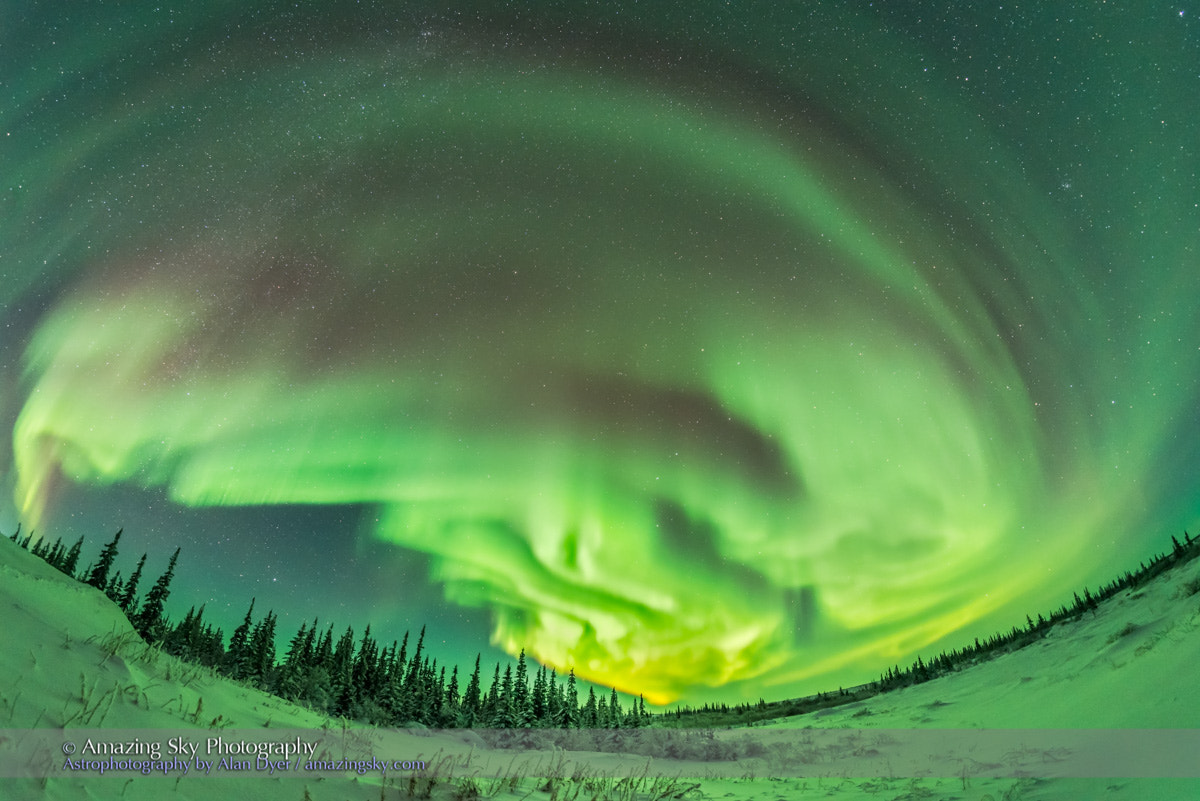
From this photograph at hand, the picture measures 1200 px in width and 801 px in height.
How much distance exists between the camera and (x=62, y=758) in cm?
424

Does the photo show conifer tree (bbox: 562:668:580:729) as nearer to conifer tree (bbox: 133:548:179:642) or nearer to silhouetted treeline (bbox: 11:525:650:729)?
silhouetted treeline (bbox: 11:525:650:729)

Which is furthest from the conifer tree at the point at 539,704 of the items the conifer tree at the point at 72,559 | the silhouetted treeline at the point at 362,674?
the conifer tree at the point at 72,559

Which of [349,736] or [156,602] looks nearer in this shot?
[349,736]

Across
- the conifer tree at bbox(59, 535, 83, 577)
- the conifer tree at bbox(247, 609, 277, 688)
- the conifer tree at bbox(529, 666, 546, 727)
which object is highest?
the conifer tree at bbox(59, 535, 83, 577)

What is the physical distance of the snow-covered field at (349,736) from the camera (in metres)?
4.67

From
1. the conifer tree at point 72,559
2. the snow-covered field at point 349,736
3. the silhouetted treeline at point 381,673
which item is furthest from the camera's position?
the conifer tree at point 72,559

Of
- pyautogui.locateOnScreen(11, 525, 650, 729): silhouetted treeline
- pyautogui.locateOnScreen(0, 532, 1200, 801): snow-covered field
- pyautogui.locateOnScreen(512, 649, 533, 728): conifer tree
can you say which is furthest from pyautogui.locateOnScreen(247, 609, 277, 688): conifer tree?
pyautogui.locateOnScreen(0, 532, 1200, 801): snow-covered field

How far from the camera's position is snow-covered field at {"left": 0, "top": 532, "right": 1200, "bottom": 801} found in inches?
184

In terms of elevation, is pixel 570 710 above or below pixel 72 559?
below

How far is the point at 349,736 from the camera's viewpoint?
9.98 metres

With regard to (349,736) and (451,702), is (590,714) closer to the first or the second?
(451,702)

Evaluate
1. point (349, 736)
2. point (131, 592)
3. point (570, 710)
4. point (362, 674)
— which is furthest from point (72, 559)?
point (349, 736)

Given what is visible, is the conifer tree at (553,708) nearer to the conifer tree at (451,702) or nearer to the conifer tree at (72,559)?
the conifer tree at (451,702)

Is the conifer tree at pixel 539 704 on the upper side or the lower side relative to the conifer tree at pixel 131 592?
lower
